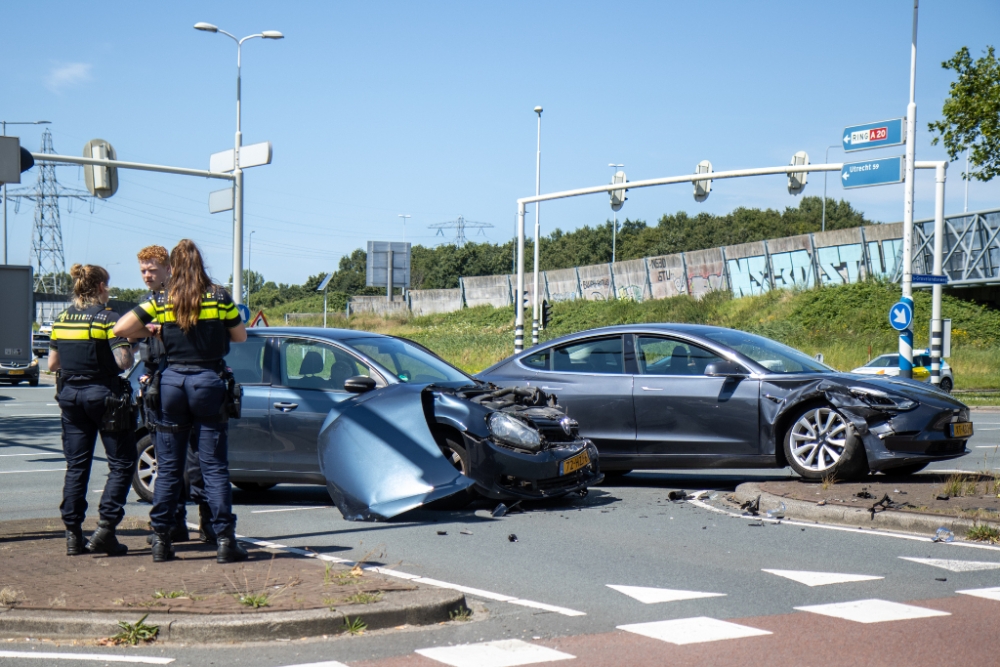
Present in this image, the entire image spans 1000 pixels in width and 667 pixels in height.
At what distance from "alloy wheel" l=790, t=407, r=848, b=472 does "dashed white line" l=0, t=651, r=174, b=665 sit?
629cm

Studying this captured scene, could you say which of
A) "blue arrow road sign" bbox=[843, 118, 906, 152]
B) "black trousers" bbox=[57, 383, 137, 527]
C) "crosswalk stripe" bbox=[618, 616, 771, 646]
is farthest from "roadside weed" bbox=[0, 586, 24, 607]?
"blue arrow road sign" bbox=[843, 118, 906, 152]

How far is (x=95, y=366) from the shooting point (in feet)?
21.8

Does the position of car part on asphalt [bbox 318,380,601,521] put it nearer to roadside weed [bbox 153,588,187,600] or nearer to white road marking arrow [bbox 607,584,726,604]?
white road marking arrow [bbox 607,584,726,604]

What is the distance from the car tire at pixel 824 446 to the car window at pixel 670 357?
100cm

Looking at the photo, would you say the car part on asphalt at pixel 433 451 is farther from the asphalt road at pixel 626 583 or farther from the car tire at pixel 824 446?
the car tire at pixel 824 446

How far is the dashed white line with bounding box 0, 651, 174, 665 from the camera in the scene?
4.62 metres

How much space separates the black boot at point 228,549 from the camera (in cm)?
634

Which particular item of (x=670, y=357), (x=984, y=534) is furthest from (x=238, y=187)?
(x=984, y=534)

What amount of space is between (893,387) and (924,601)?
4033mm

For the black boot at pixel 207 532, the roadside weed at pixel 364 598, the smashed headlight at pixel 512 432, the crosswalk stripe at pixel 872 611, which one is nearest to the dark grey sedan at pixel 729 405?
the smashed headlight at pixel 512 432

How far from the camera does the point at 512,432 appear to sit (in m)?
8.66

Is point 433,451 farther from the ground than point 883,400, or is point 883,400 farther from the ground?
point 883,400

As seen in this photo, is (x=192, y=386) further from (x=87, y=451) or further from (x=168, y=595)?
(x=168, y=595)

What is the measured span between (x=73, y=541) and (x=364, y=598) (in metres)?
2.36
